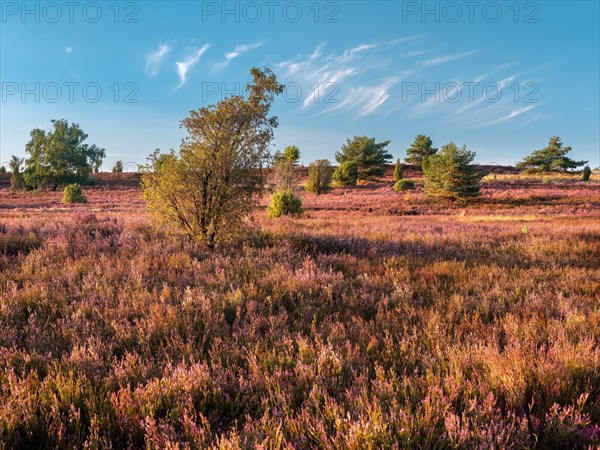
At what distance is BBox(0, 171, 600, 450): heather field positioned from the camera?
2010 millimetres

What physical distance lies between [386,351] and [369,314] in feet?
3.85

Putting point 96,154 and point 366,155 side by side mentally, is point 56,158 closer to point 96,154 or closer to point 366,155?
point 96,154

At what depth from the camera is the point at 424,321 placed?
3.71 metres

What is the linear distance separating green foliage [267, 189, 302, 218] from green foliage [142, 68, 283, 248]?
1215 cm

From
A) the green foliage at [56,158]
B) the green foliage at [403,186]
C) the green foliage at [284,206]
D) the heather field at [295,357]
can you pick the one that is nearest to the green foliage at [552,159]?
the green foliage at [403,186]

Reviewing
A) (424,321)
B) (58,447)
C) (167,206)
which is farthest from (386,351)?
(167,206)

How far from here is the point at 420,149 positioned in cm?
7744

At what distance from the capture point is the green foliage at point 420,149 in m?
76.2

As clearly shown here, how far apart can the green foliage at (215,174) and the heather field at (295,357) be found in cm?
199

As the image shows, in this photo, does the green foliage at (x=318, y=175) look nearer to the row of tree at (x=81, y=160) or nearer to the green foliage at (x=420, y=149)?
the row of tree at (x=81, y=160)

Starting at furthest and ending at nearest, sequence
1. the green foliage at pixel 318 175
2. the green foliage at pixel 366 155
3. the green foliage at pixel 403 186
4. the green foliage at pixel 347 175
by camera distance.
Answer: the green foliage at pixel 366 155
the green foliage at pixel 347 175
the green foliage at pixel 318 175
the green foliage at pixel 403 186

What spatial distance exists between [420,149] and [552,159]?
26241mm

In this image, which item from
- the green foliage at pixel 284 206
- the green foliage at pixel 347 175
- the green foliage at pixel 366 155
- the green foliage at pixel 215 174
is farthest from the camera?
the green foliage at pixel 366 155

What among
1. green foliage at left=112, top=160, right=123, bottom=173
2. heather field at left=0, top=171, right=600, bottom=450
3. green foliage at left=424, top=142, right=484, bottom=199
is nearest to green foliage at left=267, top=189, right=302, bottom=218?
heather field at left=0, top=171, right=600, bottom=450
